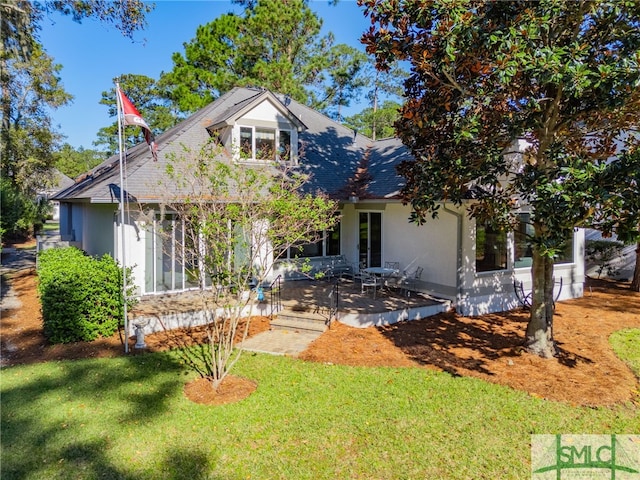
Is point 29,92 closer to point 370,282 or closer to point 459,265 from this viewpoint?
point 370,282

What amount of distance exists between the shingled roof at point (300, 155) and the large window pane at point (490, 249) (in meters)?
3.14

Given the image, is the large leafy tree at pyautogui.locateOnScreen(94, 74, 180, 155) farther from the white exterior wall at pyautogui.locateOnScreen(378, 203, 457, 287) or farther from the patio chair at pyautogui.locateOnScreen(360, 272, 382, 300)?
the patio chair at pyautogui.locateOnScreen(360, 272, 382, 300)

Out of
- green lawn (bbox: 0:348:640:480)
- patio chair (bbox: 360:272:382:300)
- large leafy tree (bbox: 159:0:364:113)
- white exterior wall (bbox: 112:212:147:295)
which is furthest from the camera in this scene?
large leafy tree (bbox: 159:0:364:113)

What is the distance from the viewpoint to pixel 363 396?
7.14m

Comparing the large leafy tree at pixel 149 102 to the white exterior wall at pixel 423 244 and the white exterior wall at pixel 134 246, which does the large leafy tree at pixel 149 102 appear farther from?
the white exterior wall at pixel 423 244

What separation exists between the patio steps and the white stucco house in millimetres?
3069

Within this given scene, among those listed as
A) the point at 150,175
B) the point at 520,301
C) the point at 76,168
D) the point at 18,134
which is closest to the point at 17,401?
the point at 150,175

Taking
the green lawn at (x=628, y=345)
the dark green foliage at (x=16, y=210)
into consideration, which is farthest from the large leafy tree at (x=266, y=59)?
the green lawn at (x=628, y=345)

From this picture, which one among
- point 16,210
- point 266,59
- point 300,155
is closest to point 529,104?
point 300,155

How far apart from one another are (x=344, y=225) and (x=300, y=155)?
3461mm

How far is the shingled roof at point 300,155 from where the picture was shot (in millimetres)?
12469

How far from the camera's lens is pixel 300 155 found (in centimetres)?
1645

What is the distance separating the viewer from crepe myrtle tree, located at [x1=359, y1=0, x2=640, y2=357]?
6.71 metres

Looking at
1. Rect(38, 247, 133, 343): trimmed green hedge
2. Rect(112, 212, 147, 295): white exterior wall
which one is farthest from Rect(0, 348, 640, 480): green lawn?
Rect(112, 212, 147, 295): white exterior wall
